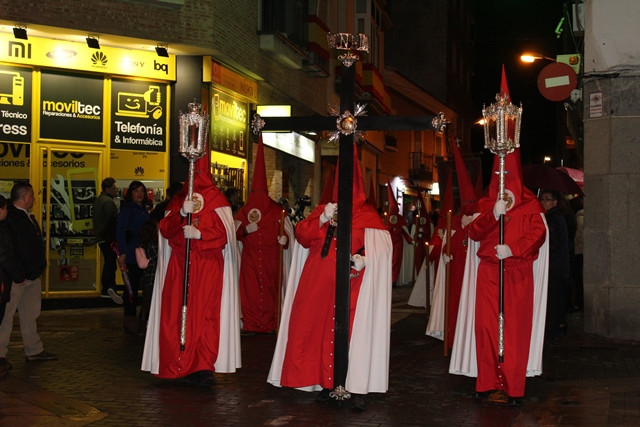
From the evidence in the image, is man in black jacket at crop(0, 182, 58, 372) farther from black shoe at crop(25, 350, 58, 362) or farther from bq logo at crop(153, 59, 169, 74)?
bq logo at crop(153, 59, 169, 74)

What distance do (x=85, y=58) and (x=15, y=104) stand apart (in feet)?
4.79

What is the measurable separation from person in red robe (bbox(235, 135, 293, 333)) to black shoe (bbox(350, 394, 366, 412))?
16.4 ft

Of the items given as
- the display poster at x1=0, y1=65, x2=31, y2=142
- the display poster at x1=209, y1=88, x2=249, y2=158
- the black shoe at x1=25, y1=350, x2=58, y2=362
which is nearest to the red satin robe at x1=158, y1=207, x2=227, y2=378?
the black shoe at x1=25, y1=350, x2=58, y2=362

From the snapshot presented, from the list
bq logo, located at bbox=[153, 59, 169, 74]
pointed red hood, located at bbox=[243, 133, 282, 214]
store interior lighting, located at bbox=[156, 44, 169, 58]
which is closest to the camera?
pointed red hood, located at bbox=[243, 133, 282, 214]

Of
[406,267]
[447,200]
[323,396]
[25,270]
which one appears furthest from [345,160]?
[406,267]

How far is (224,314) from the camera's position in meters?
9.41

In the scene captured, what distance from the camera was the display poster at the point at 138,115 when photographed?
16.9 m

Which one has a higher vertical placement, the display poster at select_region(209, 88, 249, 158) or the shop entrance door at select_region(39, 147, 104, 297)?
the display poster at select_region(209, 88, 249, 158)

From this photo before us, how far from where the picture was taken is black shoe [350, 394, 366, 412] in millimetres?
8156

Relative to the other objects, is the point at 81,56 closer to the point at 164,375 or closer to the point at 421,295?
the point at 421,295

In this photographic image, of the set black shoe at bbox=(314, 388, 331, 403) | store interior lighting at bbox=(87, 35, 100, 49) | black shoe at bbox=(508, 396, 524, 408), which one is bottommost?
black shoe at bbox=(508, 396, 524, 408)

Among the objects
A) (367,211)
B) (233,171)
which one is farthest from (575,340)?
(233,171)

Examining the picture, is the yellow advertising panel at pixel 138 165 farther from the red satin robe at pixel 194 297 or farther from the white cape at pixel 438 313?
the red satin robe at pixel 194 297

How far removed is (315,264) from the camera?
28.2 feet
